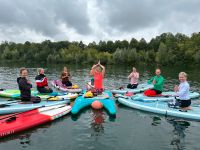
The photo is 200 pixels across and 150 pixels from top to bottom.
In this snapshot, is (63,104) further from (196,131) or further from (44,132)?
(196,131)

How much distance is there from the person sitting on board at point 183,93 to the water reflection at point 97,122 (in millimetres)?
4212

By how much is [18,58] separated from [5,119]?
108712mm

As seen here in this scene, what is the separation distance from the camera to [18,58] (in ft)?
377

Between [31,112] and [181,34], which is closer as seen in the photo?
[31,112]

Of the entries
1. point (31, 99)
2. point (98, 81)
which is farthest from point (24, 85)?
point (98, 81)

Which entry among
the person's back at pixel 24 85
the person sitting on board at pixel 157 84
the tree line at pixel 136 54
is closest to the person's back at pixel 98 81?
the person sitting on board at pixel 157 84

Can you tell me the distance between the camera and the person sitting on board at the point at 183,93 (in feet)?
43.2

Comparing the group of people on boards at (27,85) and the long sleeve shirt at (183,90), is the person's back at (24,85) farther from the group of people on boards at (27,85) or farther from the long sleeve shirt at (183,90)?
the long sleeve shirt at (183,90)

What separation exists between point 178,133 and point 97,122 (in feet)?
12.7

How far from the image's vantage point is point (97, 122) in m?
12.8

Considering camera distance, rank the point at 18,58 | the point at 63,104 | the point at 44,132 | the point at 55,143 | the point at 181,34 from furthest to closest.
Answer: the point at 18,58, the point at 181,34, the point at 63,104, the point at 44,132, the point at 55,143

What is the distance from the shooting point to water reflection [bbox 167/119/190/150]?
1005 centimetres

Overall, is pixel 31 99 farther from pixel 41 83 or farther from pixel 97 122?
pixel 97 122

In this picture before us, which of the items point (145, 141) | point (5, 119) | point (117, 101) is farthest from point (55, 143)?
point (117, 101)
